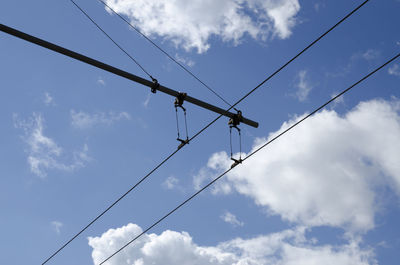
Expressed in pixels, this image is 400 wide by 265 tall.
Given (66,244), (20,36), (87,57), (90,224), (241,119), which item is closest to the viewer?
(20,36)

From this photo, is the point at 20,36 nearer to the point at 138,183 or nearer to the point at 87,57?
the point at 87,57

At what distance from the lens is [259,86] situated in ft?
40.9

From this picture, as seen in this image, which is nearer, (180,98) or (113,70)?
(113,70)

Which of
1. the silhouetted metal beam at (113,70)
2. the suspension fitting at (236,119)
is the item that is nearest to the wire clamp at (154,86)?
the silhouetted metal beam at (113,70)

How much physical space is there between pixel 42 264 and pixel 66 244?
4561 mm

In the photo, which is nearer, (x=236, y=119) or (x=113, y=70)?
(x=113, y=70)

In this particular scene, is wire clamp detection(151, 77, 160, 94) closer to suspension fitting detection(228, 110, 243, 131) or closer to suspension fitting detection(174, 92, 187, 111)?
suspension fitting detection(174, 92, 187, 111)

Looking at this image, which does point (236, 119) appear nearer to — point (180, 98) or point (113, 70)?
point (180, 98)

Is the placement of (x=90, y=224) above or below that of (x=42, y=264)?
below

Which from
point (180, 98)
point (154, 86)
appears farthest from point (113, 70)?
point (180, 98)

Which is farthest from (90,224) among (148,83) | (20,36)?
(20,36)

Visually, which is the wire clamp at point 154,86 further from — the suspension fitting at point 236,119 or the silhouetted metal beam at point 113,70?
the suspension fitting at point 236,119

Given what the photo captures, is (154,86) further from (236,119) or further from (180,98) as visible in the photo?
(236,119)

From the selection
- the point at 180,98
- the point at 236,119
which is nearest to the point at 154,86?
the point at 180,98
